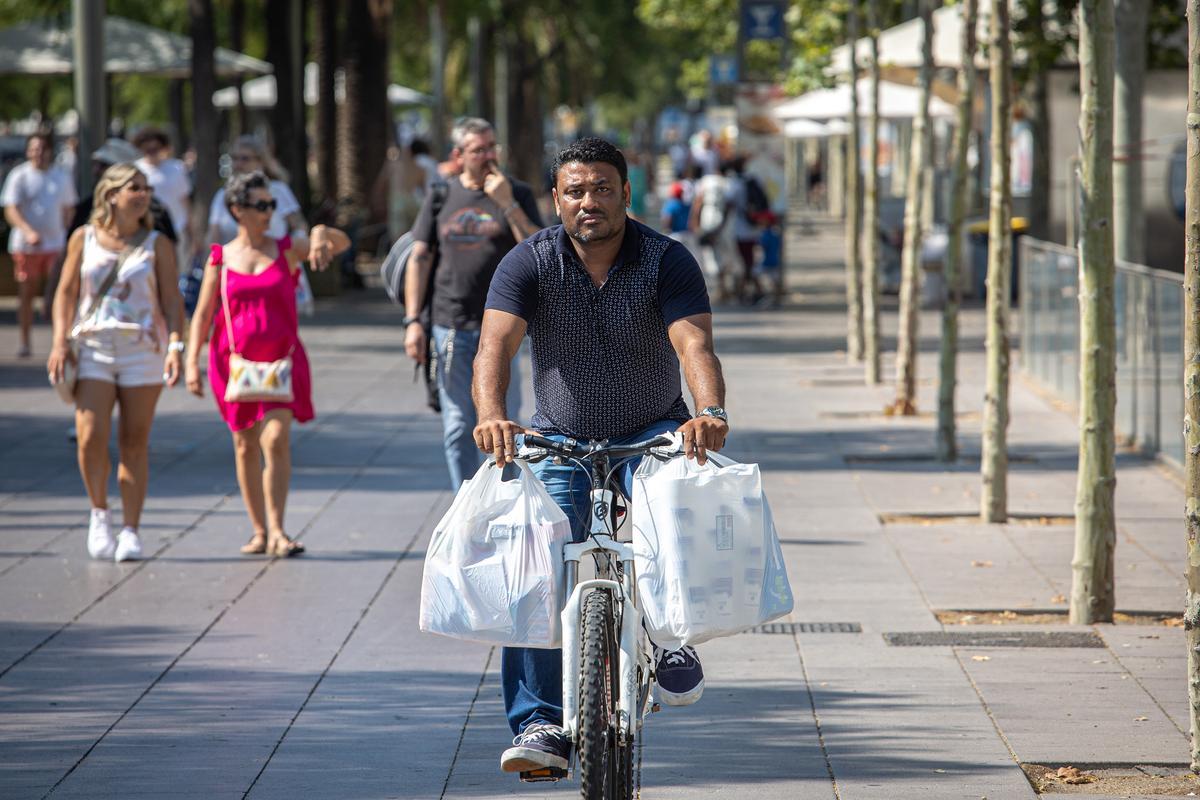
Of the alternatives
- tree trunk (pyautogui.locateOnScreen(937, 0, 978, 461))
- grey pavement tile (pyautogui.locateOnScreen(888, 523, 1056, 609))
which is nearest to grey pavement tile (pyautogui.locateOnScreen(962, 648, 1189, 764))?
grey pavement tile (pyautogui.locateOnScreen(888, 523, 1056, 609))

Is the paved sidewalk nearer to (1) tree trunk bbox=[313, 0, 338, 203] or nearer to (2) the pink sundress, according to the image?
(2) the pink sundress

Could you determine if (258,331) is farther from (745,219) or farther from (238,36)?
(238,36)

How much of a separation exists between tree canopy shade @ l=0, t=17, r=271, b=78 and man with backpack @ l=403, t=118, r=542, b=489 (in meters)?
14.0

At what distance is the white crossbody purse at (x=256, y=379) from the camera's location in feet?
28.0

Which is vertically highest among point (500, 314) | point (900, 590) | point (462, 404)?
point (500, 314)

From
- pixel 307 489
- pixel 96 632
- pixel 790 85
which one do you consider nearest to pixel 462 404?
pixel 96 632

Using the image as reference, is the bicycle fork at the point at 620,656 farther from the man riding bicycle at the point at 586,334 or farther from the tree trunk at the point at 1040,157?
the tree trunk at the point at 1040,157

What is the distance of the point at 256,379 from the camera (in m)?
8.55

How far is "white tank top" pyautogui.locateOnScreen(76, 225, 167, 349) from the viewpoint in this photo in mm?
8586

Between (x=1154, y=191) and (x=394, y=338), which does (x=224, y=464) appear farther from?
(x=1154, y=191)

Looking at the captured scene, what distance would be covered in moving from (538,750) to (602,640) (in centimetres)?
45

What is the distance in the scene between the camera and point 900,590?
7934 millimetres

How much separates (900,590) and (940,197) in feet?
64.6

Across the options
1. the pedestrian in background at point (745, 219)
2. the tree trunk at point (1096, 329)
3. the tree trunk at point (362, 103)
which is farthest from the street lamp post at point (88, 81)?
the tree trunk at point (362, 103)
